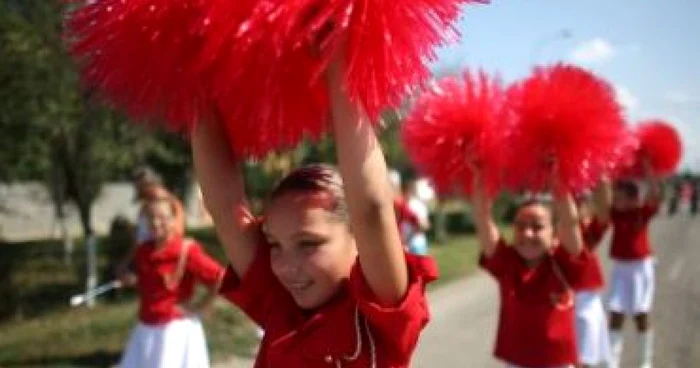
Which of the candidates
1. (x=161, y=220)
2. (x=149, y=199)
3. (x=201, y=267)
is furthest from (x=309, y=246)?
(x=149, y=199)

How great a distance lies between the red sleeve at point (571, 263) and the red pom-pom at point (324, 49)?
2958mm

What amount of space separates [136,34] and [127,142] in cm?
1068

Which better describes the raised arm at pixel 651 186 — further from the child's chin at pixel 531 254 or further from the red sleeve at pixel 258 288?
the red sleeve at pixel 258 288

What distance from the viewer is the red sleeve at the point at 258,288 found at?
2250 millimetres

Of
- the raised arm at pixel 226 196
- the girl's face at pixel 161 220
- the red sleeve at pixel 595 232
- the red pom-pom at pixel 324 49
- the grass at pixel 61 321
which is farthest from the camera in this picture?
the grass at pixel 61 321

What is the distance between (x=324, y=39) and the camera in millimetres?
1589

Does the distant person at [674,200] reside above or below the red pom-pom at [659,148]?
below

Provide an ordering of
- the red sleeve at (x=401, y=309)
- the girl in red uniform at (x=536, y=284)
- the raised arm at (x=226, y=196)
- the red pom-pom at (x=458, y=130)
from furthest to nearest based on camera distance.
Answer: the girl in red uniform at (x=536, y=284)
the red pom-pom at (x=458, y=130)
the raised arm at (x=226, y=196)
the red sleeve at (x=401, y=309)

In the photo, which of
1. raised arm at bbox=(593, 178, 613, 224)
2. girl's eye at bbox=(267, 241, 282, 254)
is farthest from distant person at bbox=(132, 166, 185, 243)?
girl's eye at bbox=(267, 241, 282, 254)

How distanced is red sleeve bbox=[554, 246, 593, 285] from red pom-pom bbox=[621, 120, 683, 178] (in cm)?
397

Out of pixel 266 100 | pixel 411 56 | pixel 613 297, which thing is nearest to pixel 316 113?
pixel 266 100

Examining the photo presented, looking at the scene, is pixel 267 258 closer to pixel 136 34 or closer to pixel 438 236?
pixel 136 34

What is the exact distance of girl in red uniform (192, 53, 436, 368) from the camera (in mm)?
1725

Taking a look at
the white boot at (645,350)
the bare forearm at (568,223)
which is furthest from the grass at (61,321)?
the bare forearm at (568,223)
